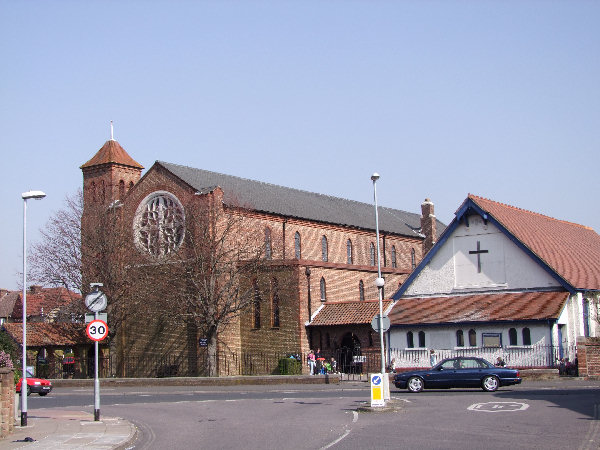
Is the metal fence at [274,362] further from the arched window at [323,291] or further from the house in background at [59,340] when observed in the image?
the arched window at [323,291]

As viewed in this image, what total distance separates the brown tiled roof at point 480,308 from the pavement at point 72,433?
23.0 meters

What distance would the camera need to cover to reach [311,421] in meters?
21.1

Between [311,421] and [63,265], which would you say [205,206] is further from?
[311,421]

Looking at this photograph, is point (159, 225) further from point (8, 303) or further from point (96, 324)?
point (8, 303)

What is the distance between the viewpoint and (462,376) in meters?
29.9

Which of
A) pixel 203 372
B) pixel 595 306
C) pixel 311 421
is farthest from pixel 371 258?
pixel 311 421

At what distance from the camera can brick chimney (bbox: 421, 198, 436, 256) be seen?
254ft

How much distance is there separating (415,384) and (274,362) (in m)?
22.0

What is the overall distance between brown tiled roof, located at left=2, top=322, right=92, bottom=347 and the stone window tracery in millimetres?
7864

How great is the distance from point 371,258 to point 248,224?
17.2 m

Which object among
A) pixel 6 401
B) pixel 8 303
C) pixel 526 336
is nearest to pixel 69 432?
pixel 6 401

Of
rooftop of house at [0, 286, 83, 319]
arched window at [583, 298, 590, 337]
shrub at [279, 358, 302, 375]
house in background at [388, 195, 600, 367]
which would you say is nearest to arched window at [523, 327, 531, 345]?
house in background at [388, 195, 600, 367]

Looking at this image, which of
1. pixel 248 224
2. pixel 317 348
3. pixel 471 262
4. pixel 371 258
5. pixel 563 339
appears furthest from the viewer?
pixel 371 258

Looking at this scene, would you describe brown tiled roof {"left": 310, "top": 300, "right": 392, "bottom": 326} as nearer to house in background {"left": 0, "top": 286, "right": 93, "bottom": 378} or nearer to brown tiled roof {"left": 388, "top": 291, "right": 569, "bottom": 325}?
brown tiled roof {"left": 388, "top": 291, "right": 569, "bottom": 325}
